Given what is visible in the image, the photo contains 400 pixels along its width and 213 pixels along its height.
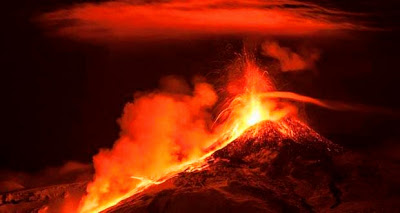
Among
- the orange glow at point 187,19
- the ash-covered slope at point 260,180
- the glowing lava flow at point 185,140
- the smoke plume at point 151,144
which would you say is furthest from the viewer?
the orange glow at point 187,19

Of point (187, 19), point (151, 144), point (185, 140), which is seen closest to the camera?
point (151, 144)

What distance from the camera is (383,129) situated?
901 inches

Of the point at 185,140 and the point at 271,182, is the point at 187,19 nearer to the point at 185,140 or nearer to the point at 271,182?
the point at 185,140

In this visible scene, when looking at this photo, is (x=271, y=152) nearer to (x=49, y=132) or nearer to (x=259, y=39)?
(x=259, y=39)

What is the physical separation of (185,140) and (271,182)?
12.2 feet

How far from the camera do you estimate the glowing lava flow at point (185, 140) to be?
50.8 ft

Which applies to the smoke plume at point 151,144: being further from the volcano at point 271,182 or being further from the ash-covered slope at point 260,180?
the ash-covered slope at point 260,180

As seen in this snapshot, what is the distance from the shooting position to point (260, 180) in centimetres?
1405

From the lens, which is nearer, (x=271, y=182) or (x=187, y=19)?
(x=271, y=182)

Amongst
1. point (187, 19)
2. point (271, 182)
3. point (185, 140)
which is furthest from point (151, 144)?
point (187, 19)

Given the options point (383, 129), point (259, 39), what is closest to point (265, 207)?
point (259, 39)

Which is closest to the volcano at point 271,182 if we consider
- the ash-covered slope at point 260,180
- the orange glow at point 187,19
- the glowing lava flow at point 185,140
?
the ash-covered slope at point 260,180

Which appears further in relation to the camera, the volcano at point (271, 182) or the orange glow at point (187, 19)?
the orange glow at point (187, 19)

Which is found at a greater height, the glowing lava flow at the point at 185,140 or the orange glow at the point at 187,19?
the orange glow at the point at 187,19
